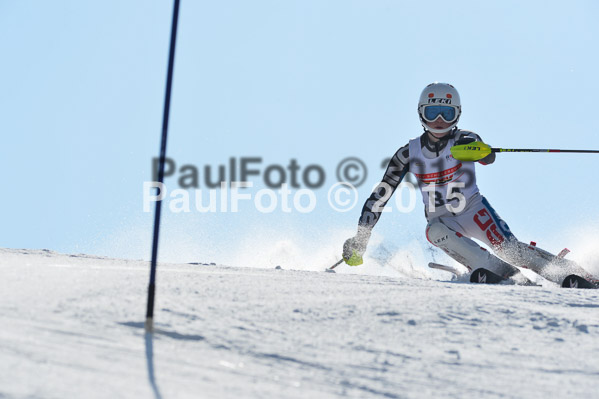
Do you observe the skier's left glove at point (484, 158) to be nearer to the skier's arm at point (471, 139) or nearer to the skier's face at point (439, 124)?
the skier's arm at point (471, 139)

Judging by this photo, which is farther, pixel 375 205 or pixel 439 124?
pixel 375 205

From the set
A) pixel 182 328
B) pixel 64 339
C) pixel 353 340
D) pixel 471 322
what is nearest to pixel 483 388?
pixel 353 340

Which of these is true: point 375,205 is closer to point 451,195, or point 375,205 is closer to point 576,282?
point 451,195

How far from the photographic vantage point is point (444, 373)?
289 centimetres

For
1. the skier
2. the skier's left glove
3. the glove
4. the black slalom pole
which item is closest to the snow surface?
the black slalom pole

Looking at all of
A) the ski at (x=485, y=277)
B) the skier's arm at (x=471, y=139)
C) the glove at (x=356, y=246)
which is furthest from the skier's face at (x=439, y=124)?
the ski at (x=485, y=277)

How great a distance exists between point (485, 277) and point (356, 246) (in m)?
1.36

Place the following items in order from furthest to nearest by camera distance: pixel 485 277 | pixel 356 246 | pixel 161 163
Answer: pixel 356 246
pixel 485 277
pixel 161 163

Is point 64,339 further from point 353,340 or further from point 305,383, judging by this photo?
point 353,340

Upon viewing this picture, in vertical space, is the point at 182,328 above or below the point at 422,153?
below

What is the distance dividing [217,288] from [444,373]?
157cm

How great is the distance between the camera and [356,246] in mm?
6895

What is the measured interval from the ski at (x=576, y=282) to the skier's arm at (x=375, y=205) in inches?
72.5

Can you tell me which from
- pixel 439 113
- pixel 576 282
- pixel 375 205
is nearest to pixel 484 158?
pixel 439 113
